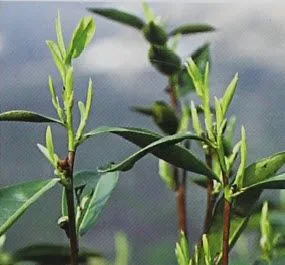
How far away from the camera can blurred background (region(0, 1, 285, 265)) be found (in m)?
1.90

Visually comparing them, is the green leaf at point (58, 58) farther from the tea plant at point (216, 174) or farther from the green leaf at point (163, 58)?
the green leaf at point (163, 58)

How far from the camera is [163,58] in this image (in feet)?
2.99

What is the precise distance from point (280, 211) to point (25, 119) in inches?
18.8

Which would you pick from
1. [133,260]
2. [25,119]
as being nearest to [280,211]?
[25,119]

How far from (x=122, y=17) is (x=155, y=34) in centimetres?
8

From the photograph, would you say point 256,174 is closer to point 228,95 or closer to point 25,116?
point 228,95

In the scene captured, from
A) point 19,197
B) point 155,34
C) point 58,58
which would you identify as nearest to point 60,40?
point 58,58

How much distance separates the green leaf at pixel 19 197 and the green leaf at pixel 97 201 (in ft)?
0.20

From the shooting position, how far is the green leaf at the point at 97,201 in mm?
676

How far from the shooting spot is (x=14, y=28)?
2100 millimetres

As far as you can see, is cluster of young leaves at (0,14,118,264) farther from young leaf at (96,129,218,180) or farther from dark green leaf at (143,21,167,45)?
dark green leaf at (143,21,167,45)

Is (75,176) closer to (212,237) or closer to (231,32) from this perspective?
(212,237)

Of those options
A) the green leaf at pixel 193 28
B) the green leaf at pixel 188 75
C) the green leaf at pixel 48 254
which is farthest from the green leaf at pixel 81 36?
the green leaf at pixel 193 28

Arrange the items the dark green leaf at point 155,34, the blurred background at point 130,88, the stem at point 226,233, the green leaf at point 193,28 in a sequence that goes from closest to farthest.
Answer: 1. the stem at point 226,233
2. the dark green leaf at point 155,34
3. the green leaf at point 193,28
4. the blurred background at point 130,88
